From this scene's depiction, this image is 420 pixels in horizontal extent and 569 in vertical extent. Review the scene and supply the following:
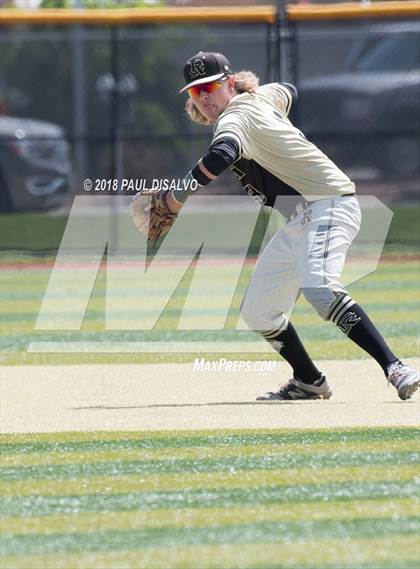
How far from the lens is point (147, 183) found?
2125 cm

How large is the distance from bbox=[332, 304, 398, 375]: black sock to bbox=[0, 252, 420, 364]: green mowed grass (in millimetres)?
2368

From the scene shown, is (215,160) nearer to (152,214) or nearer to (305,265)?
(152,214)

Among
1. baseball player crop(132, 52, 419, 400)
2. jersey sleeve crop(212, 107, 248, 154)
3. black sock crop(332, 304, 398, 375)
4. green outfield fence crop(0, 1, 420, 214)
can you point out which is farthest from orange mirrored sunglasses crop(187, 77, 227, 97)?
green outfield fence crop(0, 1, 420, 214)

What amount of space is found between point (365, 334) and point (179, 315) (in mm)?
5531

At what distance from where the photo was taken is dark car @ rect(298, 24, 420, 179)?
20969 millimetres

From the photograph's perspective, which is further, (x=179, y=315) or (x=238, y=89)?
(x=179, y=315)

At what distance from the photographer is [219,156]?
24.2ft

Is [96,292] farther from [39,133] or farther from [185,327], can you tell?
[39,133]

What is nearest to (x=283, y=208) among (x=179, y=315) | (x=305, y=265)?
(x=305, y=265)

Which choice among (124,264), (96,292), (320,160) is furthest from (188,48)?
(320,160)

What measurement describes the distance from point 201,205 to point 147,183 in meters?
1.89

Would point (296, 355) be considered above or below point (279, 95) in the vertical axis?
below

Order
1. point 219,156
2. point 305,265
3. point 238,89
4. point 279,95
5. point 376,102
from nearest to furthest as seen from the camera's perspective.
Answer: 1. point 219,156
2. point 305,265
3. point 238,89
4. point 279,95
5. point 376,102

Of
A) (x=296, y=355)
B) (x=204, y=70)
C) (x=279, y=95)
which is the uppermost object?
(x=204, y=70)
